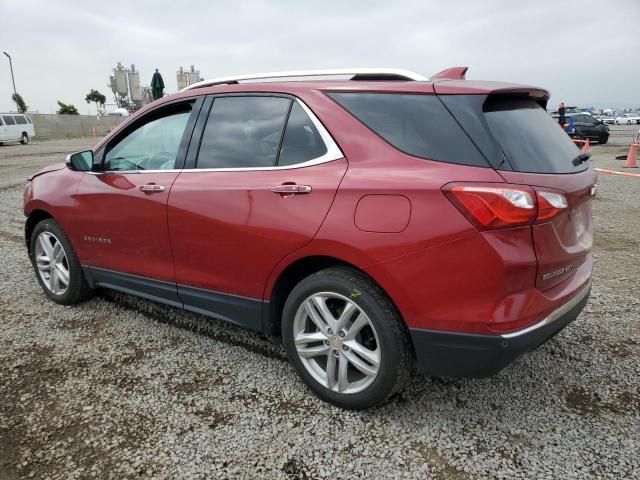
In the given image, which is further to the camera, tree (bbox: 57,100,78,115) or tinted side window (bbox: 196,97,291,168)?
tree (bbox: 57,100,78,115)

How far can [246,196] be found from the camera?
2.67 meters

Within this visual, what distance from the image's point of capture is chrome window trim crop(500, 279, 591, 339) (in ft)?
6.82

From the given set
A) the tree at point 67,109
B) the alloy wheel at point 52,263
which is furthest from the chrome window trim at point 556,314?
the tree at point 67,109

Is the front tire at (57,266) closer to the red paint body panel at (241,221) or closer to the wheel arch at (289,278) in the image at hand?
the red paint body panel at (241,221)

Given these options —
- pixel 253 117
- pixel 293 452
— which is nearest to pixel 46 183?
pixel 253 117

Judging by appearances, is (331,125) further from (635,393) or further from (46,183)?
(46,183)

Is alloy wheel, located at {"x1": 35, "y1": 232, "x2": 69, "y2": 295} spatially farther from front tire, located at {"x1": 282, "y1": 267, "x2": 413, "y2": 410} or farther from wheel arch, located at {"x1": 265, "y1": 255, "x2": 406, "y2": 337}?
front tire, located at {"x1": 282, "y1": 267, "x2": 413, "y2": 410}

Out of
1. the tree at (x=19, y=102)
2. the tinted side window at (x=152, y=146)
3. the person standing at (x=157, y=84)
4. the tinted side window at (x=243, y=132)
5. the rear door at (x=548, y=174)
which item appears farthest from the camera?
the tree at (x=19, y=102)

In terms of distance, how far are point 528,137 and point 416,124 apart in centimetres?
54

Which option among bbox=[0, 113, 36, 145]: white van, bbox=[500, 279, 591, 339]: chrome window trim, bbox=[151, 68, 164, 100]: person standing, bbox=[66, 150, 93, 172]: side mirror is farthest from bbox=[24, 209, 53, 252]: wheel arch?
bbox=[0, 113, 36, 145]: white van

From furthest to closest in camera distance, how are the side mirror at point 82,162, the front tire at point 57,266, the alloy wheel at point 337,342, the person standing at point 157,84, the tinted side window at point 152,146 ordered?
the person standing at point 157,84, the front tire at point 57,266, the side mirror at point 82,162, the tinted side window at point 152,146, the alloy wheel at point 337,342

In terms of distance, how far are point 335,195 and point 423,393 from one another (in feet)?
4.07

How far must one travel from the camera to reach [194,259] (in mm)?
2994

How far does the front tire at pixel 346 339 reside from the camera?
2.31 meters
